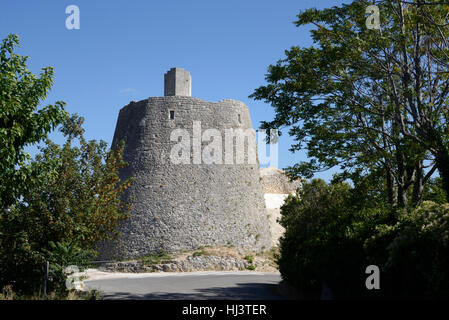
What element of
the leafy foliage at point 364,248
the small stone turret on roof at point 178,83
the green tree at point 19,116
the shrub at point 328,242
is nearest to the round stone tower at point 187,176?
the small stone turret on roof at point 178,83

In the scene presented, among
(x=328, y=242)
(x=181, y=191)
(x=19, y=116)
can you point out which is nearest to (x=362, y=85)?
(x=328, y=242)

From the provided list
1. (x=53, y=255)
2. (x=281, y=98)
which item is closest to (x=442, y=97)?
(x=281, y=98)

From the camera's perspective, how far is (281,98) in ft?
53.3

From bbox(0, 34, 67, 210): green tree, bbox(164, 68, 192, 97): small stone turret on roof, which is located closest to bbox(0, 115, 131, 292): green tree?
bbox(0, 34, 67, 210): green tree

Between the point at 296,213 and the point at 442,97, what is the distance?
7.76 metres

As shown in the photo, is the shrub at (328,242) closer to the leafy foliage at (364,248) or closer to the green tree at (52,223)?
the leafy foliage at (364,248)

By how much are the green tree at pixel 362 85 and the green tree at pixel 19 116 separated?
7732 millimetres

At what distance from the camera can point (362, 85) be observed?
53.5 ft

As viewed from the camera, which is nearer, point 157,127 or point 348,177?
point 348,177

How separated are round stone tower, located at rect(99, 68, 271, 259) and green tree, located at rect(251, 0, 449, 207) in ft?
58.2

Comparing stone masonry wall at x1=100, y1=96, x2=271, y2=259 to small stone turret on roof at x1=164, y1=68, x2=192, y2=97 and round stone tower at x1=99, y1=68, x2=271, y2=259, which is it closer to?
round stone tower at x1=99, y1=68, x2=271, y2=259

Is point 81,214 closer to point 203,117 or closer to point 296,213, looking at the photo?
point 296,213

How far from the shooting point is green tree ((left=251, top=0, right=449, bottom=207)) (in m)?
14.6

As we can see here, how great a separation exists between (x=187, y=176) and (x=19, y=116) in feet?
74.3
